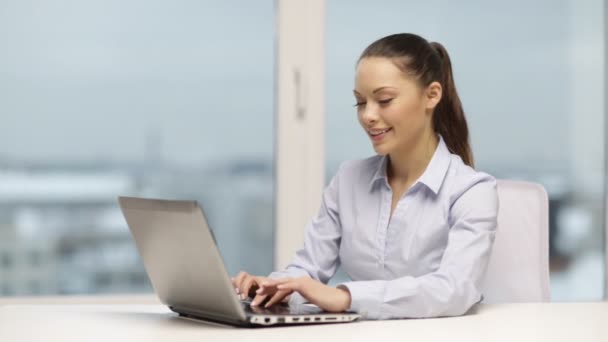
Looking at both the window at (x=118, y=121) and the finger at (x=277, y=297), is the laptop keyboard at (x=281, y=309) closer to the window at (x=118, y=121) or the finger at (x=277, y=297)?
the finger at (x=277, y=297)

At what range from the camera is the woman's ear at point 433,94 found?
1910 mm

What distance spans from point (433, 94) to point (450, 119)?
0.12m

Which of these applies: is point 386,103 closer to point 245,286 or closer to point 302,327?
point 245,286

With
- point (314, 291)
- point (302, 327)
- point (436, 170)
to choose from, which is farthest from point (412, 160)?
point (302, 327)

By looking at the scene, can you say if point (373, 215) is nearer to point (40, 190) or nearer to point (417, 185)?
point (417, 185)

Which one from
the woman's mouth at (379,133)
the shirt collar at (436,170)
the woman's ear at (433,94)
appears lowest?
the shirt collar at (436,170)

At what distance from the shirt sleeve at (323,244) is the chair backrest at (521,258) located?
32cm

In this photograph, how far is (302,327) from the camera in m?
1.43

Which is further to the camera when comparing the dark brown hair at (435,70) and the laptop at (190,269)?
the dark brown hair at (435,70)

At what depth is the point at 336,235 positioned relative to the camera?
2.01 metres

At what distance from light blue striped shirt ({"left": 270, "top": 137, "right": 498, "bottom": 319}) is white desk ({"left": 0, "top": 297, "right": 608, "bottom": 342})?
0.16 ft

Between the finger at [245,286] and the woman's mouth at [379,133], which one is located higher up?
the woman's mouth at [379,133]

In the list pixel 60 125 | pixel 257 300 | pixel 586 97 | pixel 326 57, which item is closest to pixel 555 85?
pixel 586 97

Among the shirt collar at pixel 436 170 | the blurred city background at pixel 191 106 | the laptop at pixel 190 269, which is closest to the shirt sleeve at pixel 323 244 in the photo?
the shirt collar at pixel 436 170
